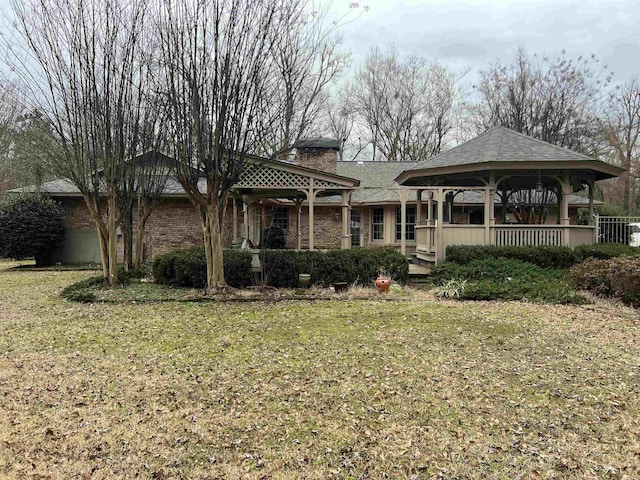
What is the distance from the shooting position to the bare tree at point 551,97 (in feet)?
70.1

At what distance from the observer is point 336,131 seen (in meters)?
31.1

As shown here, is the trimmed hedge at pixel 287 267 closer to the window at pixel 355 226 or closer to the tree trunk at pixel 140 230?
the tree trunk at pixel 140 230

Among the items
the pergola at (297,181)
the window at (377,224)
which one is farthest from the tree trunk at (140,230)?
the window at (377,224)

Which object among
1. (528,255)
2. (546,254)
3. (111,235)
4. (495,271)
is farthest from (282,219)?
(546,254)

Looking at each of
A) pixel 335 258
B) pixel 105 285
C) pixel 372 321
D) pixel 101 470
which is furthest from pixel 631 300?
pixel 105 285

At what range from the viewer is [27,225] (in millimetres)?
15500

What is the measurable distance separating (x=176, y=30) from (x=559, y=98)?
2041 centimetres

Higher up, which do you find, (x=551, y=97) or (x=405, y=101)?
(x=405, y=101)

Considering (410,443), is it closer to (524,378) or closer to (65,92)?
(524,378)

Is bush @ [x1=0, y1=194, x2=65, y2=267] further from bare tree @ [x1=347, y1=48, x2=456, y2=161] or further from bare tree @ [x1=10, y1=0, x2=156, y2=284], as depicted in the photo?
bare tree @ [x1=347, y1=48, x2=456, y2=161]

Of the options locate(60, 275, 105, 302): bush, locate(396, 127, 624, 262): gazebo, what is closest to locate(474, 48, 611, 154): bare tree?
locate(396, 127, 624, 262): gazebo

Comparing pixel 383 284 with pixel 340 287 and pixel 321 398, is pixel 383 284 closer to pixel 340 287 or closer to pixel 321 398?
pixel 340 287

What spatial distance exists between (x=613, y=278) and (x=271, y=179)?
804cm

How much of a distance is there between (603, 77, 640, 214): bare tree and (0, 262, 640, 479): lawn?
24.6 m
